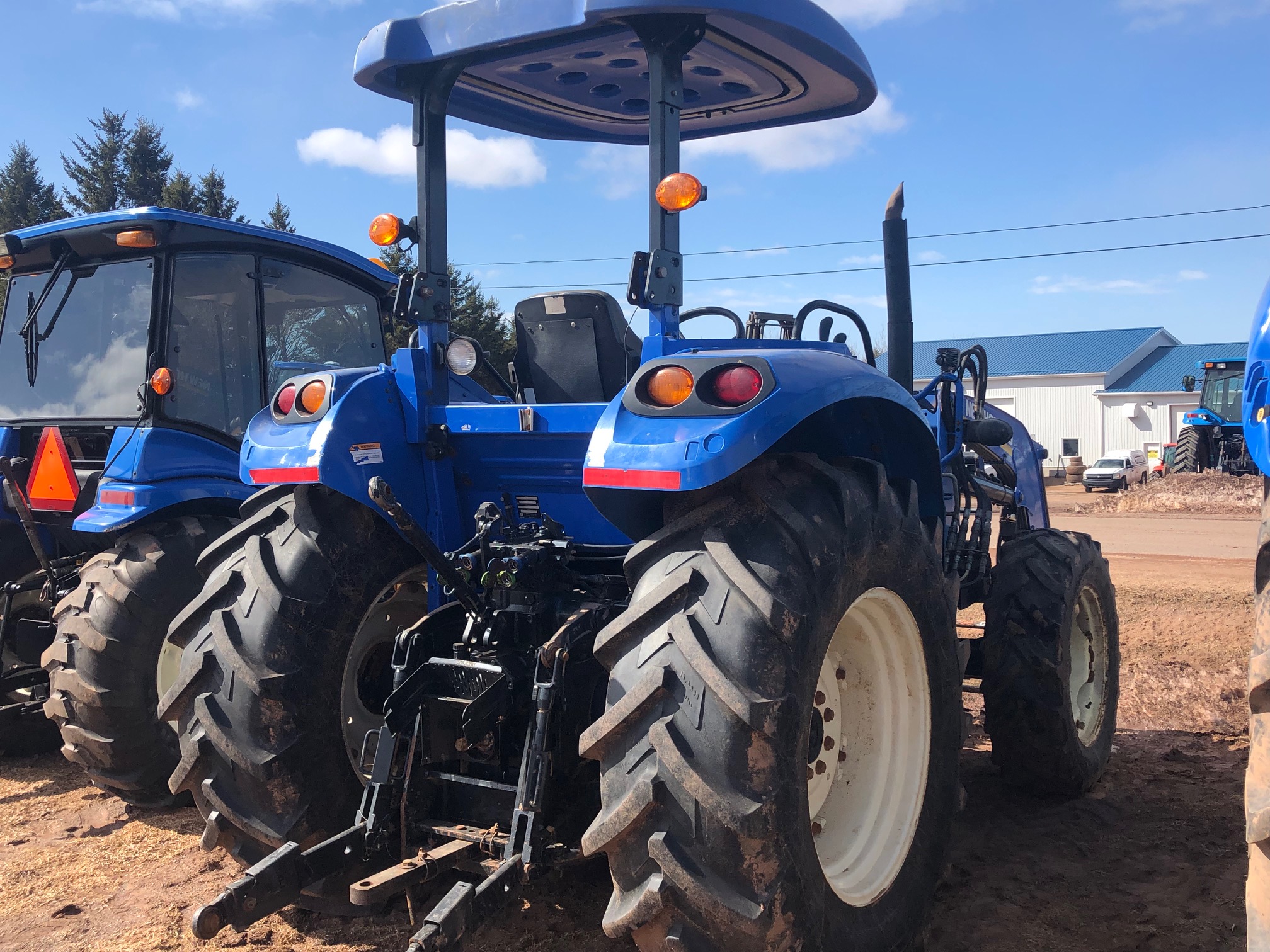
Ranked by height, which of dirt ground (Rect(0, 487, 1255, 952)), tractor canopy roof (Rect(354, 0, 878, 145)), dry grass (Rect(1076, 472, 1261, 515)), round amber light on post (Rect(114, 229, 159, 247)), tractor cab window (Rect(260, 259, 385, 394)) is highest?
tractor canopy roof (Rect(354, 0, 878, 145))

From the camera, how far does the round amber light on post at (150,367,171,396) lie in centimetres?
485

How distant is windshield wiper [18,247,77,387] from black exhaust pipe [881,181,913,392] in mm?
4062

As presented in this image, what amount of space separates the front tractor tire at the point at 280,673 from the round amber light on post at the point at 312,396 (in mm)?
256

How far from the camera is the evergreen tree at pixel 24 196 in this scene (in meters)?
33.3

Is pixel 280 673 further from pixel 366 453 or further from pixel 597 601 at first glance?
pixel 597 601

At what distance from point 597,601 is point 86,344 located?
145 inches

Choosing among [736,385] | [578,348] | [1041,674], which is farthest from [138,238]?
[1041,674]

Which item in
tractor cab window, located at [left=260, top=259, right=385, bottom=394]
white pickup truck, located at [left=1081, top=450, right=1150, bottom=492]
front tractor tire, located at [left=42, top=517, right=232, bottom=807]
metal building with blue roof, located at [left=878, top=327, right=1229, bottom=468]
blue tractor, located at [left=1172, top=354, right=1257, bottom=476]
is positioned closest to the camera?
front tractor tire, located at [left=42, top=517, right=232, bottom=807]

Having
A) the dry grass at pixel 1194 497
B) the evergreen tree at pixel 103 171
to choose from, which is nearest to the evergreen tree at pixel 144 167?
the evergreen tree at pixel 103 171

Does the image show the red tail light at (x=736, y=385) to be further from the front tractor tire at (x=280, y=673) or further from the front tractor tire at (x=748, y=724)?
the front tractor tire at (x=280, y=673)

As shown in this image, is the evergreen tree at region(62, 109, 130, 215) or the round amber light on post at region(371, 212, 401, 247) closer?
the round amber light on post at region(371, 212, 401, 247)

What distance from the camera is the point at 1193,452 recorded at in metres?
21.3

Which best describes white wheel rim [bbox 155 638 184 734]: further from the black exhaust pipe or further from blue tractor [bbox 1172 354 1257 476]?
blue tractor [bbox 1172 354 1257 476]

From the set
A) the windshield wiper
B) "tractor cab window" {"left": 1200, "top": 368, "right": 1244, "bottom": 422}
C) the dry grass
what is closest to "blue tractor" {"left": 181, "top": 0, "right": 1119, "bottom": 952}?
the windshield wiper
